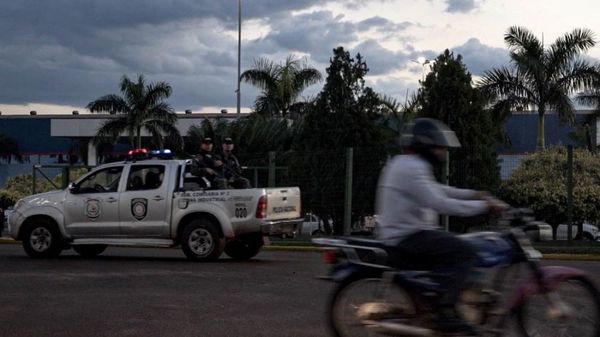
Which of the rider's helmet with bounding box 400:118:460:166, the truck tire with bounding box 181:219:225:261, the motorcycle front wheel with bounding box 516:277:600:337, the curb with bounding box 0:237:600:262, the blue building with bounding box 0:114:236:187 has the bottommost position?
the curb with bounding box 0:237:600:262

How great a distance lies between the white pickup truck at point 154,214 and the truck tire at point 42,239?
0.02 metres

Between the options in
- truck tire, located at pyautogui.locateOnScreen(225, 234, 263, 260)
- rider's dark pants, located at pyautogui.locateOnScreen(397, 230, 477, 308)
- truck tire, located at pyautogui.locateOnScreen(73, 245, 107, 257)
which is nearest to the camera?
rider's dark pants, located at pyautogui.locateOnScreen(397, 230, 477, 308)

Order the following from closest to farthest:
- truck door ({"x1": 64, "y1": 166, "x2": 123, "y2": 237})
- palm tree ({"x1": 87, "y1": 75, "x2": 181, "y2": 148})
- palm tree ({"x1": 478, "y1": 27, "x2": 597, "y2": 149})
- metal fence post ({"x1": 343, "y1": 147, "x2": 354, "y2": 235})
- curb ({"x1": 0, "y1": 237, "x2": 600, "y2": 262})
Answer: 1. truck door ({"x1": 64, "y1": 166, "x2": 123, "y2": 237})
2. curb ({"x1": 0, "y1": 237, "x2": 600, "y2": 262})
3. metal fence post ({"x1": 343, "y1": 147, "x2": 354, "y2": 235})
4. palm tree ({"x1": 478, "y1": 27, "x2": 597, "y2": 149})
5. palm tree ({"x1": 87, "y1": 75, "x2": 181, "y2": 148})

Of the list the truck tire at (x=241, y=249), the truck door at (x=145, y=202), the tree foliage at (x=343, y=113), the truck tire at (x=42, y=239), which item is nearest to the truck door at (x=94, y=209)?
the truck door at (x=145, y=202)

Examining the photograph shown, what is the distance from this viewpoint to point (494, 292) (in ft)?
21.3

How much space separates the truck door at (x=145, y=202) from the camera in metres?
15.8

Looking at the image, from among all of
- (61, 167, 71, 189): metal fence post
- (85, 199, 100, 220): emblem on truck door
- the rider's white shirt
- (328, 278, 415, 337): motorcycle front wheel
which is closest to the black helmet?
the rider's white shirt

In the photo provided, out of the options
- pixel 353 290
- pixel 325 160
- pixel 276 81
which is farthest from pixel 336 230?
pixel 276 81

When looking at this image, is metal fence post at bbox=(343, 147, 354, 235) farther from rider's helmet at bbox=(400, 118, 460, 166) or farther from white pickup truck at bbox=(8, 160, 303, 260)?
rider's helmet at bbox=(400, 118, 460, 166)

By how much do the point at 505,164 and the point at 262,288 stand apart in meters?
16.7

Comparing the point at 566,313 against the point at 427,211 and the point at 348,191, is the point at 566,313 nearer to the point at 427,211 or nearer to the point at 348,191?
the point at 427,211

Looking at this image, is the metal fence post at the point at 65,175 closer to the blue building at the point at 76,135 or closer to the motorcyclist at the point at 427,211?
the motorcyclist at the point at 427,211

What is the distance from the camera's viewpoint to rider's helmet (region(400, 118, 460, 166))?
21.7ft

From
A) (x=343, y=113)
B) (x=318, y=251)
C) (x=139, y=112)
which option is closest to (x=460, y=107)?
(x=343, y=113)
